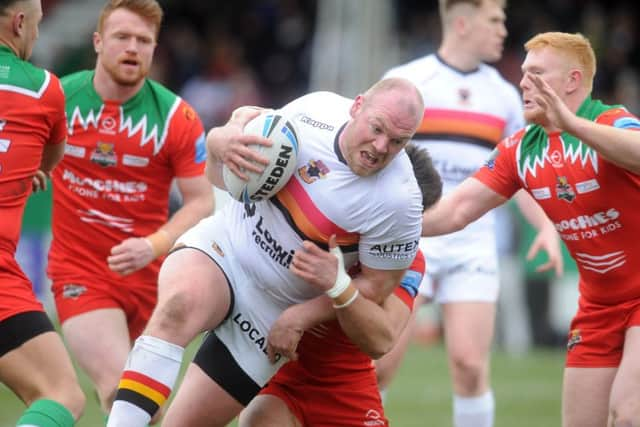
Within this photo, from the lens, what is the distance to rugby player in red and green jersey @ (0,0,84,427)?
5.24m

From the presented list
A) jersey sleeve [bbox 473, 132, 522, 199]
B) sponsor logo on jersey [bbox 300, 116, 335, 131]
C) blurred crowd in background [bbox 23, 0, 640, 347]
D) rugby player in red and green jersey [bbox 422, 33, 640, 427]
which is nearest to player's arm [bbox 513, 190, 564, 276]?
jersey sleeve [bbox 473, 132, 522, 199]

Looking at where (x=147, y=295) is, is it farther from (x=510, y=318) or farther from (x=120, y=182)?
(x=510, y=318)

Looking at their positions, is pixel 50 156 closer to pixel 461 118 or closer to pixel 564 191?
pixel 564 191

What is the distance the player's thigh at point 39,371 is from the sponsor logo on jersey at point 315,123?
1513 millimetres

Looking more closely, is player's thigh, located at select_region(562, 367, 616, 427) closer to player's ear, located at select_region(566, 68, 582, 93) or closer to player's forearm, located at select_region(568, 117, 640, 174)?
player's forearm, located at select_region(568, 117, 640, 174)

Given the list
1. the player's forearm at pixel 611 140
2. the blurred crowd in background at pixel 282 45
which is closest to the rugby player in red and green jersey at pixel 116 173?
the player's forearm at pixel 611 140

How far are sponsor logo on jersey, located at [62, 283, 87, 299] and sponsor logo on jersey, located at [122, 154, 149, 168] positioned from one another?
0.77 metres

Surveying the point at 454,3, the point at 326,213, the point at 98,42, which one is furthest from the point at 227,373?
the point at 454,3

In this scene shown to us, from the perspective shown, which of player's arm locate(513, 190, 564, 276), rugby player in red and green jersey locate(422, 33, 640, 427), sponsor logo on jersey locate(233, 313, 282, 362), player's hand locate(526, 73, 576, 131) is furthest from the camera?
player's arm locate(513, 190, 564, 276)

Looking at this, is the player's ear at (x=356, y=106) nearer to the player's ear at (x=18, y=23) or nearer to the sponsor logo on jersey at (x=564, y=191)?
the sponsor logo on jersey at (x=564, y=191)

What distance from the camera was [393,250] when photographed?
5.19 meters

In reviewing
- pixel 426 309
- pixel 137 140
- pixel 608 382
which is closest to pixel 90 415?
pixel 137 140

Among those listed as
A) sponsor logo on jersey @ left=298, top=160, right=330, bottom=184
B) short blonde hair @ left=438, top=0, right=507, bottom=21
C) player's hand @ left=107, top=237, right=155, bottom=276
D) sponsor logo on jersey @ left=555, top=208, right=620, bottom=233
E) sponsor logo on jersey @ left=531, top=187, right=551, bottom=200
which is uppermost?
short blonde hair @ left=438, top=0, right=507, bottom=21

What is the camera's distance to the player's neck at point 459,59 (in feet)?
26.7
